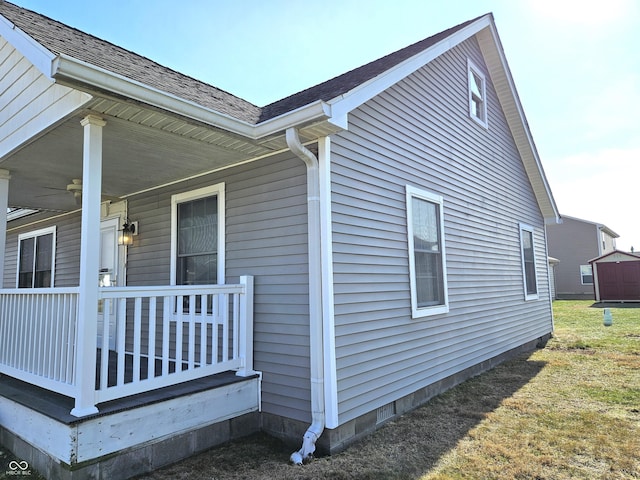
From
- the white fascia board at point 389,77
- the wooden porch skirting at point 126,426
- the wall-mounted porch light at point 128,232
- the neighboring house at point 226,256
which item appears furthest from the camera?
the wall-mounted porch light at point 128,232

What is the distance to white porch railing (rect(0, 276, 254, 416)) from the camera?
123 inches

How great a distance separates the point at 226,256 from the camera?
4.61m

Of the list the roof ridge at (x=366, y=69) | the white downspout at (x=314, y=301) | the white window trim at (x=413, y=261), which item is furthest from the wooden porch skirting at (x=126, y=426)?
the roof ridge at (x=366, y=69)

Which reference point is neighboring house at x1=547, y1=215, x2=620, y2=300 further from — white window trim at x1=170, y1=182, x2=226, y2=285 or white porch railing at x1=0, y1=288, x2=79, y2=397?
white porch railing at x1=0, y1=288, x2=79, y2=397

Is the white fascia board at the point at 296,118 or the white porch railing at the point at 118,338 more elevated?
the white fascia board at the point at 296,118

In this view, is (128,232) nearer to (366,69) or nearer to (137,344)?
(137,344)

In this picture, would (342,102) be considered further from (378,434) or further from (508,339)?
(508,339)

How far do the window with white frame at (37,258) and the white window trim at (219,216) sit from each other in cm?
387

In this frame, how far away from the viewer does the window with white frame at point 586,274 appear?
2445cm

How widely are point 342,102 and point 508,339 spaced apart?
5942 mm

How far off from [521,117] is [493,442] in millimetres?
6841

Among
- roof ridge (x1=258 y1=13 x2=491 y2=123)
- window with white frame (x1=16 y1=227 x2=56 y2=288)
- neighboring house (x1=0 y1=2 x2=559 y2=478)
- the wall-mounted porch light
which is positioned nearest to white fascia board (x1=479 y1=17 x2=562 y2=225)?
roof ridge (x1=258 y1=13 x2=491 y2=123)

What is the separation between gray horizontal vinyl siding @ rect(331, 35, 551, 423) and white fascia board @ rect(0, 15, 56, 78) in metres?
2.29

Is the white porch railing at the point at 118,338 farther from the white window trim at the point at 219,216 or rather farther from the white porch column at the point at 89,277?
the white window trim at the point at 219,216
